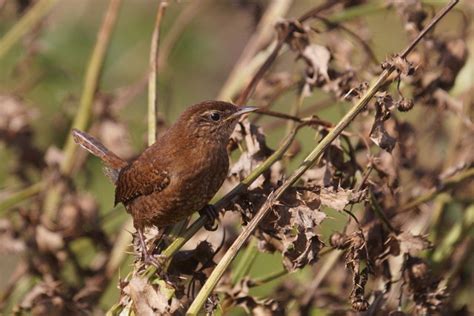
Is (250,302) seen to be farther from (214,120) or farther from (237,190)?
(214,120)

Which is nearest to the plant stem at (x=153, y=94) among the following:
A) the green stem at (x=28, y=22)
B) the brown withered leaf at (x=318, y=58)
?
the brown withered leaf at (x=318, y=58)

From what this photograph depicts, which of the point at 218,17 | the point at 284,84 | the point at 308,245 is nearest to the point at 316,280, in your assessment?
the point at 284,84

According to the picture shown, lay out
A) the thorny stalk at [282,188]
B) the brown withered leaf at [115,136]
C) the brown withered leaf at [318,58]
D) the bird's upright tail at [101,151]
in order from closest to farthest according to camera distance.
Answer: the thorny stalk at [282,188], the brown withered leaf at [318,58], the bird's upright tail at [101,151], the brown withered leaf at [115,136]

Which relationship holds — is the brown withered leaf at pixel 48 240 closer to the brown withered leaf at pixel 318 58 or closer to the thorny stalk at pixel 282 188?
the brown withered leaf at pixel 318 58

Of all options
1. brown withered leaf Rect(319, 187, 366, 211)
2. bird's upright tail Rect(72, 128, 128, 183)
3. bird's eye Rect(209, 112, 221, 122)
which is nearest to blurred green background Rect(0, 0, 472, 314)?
bird's upright tail Rect(72, 128, 128, 183)

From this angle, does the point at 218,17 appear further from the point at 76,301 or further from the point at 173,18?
the point at 76,301

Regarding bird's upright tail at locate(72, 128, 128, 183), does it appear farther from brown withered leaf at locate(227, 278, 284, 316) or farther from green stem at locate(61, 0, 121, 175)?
brown withered leaf at locate(227, 278, 284, 316)

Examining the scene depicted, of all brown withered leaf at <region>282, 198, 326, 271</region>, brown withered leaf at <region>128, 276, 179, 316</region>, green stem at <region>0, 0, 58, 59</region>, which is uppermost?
green stem at <region>0, 0, 58, 59</region>

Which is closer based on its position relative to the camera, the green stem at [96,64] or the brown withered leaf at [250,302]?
the brown withered leaf at [250,302]
